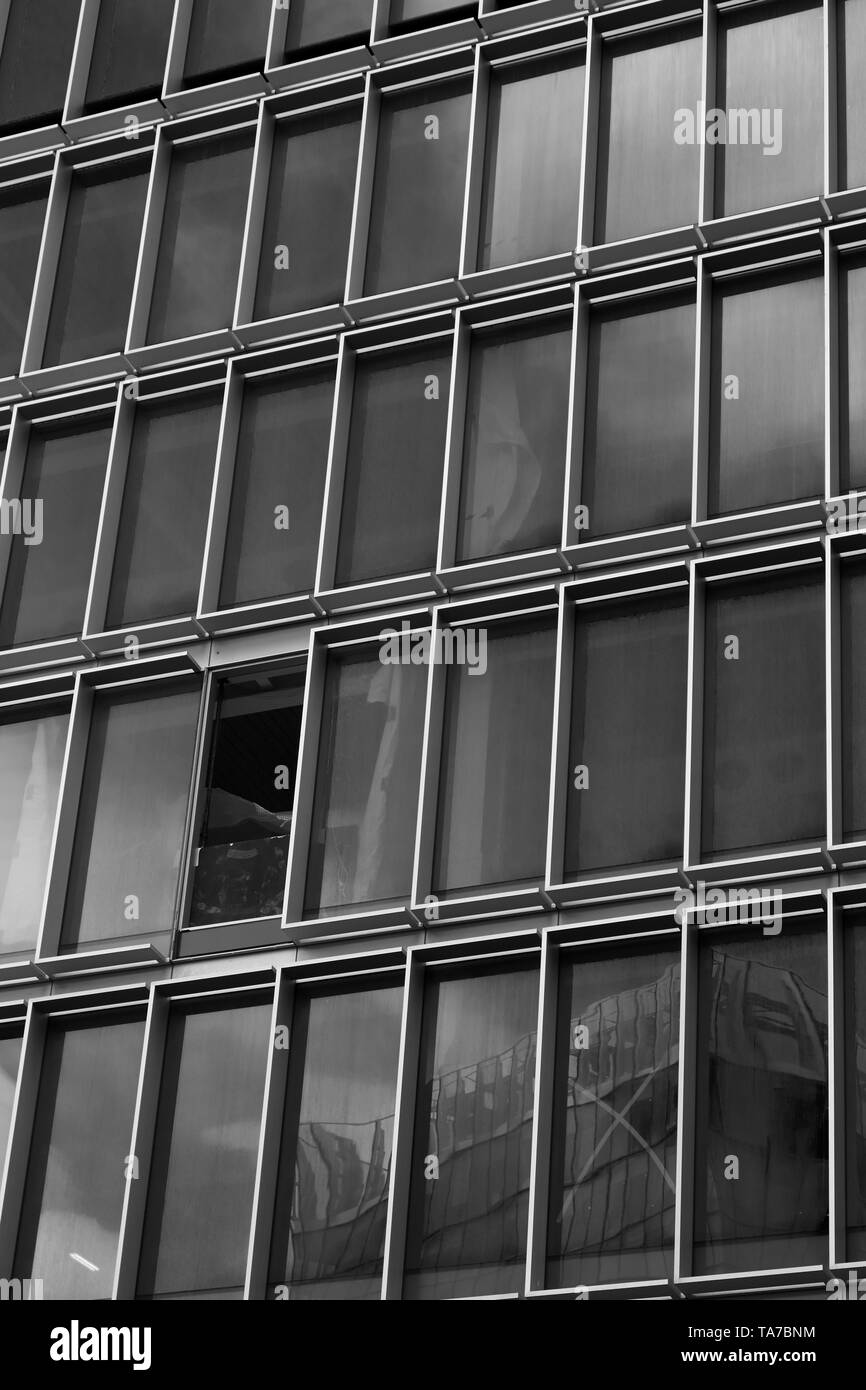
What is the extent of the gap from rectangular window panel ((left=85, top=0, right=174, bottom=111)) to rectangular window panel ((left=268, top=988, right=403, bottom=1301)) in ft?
40.0

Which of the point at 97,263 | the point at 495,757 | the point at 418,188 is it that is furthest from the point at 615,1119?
the point at 97,263

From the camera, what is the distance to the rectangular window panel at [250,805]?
21297 millimetres

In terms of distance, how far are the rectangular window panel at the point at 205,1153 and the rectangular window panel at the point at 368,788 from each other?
147cm

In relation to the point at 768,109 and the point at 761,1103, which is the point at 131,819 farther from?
the point at 768,109

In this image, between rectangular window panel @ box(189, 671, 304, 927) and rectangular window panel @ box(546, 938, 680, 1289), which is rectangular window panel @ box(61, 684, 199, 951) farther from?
rectangular window panel @ box(546, 938, 680, 1289)

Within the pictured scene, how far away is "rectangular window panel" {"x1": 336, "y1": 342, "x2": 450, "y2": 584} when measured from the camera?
22.5 meters

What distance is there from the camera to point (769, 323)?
869 inches

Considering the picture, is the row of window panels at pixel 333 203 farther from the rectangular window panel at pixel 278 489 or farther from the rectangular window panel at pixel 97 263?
the rectangular window panel at pixel 278 489

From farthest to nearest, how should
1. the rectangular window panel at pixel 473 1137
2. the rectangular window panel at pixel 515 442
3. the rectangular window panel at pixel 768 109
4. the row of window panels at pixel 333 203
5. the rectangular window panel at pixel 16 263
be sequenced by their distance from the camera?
1. the rectangular window panel at pixel 16 263
2. the row of window panels at pixel 333 203
3. the rectangular window panel at pixel 768 109
4. the rectangular window panel at pixel 515 442
5. the rectangular window panel at pixel 473 1137

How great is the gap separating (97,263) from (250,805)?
7825 millimetres

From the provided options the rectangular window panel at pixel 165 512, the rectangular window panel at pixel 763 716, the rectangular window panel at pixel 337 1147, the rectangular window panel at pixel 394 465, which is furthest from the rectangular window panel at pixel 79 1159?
the rectangular window panel at pixel 763 716

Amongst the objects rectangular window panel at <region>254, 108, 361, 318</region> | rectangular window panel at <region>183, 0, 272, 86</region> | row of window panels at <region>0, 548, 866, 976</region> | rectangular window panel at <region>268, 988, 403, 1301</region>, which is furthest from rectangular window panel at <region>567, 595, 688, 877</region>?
rectangular window panel at <region>183, 0, 272, 86</region>

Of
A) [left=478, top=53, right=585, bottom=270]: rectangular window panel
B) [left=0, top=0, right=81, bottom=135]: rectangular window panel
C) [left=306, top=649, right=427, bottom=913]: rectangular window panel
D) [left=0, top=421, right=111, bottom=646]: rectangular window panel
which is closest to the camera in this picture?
[left=306, top=649, right=427, bottom=913]: rectangular window panel
